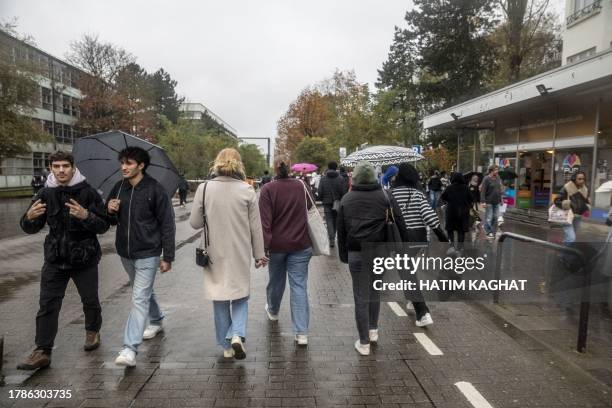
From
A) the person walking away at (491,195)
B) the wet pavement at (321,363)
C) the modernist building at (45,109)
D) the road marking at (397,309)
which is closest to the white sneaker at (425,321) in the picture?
the wet pavement at (321,363)

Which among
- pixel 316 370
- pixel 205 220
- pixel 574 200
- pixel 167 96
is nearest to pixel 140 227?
pixel 205 220

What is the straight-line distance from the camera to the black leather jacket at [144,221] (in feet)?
14.1

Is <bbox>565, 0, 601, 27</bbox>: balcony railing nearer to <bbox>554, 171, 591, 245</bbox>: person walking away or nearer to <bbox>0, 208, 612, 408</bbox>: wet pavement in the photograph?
<bbox>554, 171, 591, 245</bbox>: person walking away

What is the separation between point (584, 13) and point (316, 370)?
2258cm

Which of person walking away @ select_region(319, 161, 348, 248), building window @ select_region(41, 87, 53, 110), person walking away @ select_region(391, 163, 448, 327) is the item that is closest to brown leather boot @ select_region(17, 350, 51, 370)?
person walking away @ select_region(391, 163, 448, 327)

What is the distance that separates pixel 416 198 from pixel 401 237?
1022 millimetres

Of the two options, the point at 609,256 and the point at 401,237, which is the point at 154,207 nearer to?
the point at 401,237

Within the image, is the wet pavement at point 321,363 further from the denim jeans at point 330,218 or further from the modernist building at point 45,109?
the modernist building at point 45,109

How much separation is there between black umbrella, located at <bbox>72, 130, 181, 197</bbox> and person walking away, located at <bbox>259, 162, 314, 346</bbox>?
103 centimetres

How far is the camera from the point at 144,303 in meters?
4.32

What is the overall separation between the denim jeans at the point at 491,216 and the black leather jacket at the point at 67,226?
9.78m

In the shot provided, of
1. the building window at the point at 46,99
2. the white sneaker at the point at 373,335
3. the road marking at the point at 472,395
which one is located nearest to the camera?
the road marking at the point at 472,395

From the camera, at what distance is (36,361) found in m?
4.08

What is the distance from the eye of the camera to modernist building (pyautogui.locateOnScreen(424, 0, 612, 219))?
1424 cm
